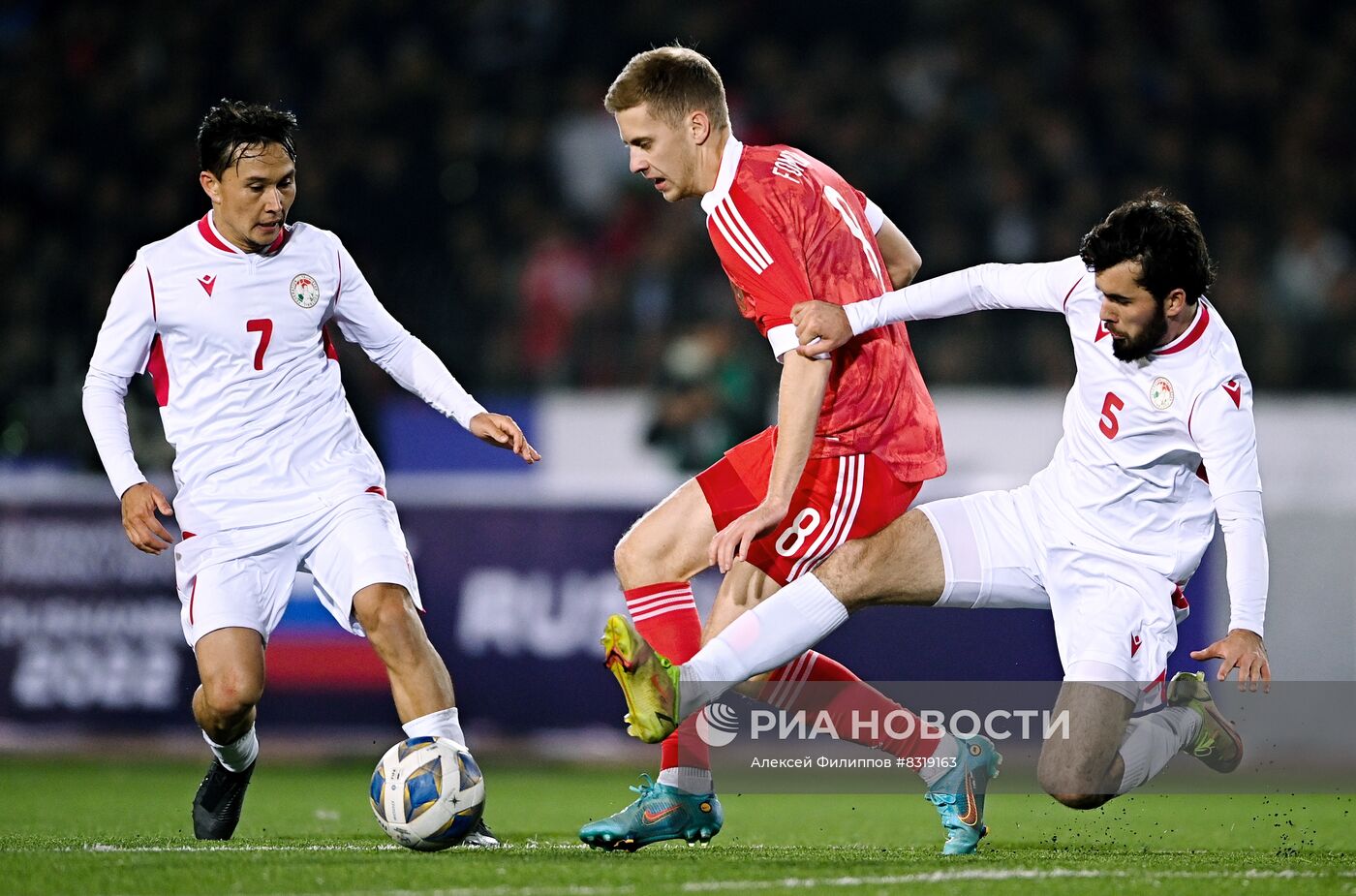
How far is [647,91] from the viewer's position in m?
5.09

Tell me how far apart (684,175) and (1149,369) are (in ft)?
4.90

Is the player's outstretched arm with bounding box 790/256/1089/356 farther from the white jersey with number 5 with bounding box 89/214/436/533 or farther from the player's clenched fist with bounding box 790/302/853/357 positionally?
the white jersey with number 5 with bounding box 89/214/436/533

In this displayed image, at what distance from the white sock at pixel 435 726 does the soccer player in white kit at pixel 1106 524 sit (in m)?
0.91

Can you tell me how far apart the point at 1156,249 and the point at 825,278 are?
0.96m

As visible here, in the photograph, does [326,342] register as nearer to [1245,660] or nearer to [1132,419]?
[1132,419]

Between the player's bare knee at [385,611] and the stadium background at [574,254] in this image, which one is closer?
the player's bare knee at [385,611]

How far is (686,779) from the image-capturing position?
5297 mm

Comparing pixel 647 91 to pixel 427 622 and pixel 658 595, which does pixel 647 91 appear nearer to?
pixel 658 595

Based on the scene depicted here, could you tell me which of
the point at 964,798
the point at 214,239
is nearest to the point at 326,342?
the point at 214,239

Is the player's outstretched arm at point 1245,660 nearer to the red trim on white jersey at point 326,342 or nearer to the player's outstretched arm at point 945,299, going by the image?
the player's outstretched arm at point 945,299

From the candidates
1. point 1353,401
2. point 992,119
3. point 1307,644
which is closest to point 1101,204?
point 992,119

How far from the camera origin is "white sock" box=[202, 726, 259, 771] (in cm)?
570

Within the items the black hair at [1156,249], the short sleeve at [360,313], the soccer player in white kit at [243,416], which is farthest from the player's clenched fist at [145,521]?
the black hair at [1156,249]

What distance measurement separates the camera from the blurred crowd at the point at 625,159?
1129 centimetres
